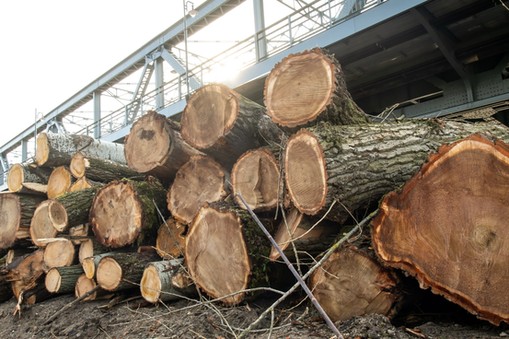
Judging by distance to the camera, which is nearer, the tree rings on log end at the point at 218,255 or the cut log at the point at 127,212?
the tree rings on log end at the point at 218,255

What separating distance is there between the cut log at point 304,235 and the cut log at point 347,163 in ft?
0.50

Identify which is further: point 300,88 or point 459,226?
point 300,88

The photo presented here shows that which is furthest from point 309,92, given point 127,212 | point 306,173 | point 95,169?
point 95,169

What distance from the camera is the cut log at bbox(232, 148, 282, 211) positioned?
244 centimetres

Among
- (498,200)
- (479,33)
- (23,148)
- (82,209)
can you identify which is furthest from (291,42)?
(23,148)

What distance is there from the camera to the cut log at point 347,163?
1.95 metres

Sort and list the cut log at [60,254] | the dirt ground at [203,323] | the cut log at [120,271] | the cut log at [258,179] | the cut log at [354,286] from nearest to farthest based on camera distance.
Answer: the dirt ground at [203,323]
the cut log at [354,286]
the cut log at [258,179]
the cut log at [120,271]
the cut log at [60,254]

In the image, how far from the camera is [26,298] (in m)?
3.37

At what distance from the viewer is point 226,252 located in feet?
7.55

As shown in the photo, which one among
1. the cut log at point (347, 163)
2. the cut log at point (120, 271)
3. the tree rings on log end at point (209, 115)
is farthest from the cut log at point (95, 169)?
the cut log at point (347, 163)

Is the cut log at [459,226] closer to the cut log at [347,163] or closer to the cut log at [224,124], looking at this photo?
the cut log at [347,163]

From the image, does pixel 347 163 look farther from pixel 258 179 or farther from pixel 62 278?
pixel 62 278

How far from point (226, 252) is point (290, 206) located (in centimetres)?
49

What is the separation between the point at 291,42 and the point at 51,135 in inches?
153
